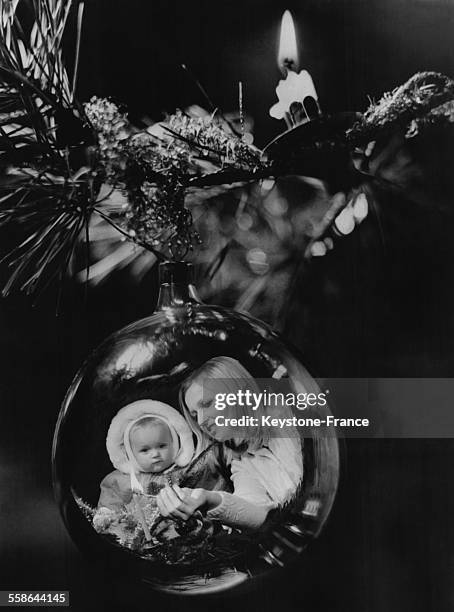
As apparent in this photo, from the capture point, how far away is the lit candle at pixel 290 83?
970 millimetres

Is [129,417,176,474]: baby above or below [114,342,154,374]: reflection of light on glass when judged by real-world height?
below

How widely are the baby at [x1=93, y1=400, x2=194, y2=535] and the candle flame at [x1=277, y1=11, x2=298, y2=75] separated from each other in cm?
57

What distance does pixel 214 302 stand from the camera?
0.97 m

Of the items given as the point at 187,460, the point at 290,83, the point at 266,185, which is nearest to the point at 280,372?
the point at 187,460

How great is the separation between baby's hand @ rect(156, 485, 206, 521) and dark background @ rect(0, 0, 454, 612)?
16 centimetres

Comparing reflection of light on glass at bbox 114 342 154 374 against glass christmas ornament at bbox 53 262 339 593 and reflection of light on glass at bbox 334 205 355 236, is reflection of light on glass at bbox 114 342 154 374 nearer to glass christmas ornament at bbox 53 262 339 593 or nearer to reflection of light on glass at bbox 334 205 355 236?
glass christmas ornament at bbox 53 262 339 593

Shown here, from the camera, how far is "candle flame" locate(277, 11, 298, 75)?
0.97 m

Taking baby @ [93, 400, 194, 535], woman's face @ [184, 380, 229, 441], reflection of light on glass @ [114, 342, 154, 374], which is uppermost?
reflection of light on glass @ [114, 342, 154, 374]

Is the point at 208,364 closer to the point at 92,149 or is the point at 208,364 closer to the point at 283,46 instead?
the point at 92,149

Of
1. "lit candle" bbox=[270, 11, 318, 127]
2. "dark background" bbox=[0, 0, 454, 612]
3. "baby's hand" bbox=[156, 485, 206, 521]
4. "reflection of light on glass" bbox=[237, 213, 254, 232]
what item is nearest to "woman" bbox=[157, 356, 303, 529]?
"baby's hand" bbox=[156, 485, 206, 521]

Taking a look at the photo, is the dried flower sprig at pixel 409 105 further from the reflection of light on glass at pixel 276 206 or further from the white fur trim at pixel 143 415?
the white fur trim at pixel 143 415

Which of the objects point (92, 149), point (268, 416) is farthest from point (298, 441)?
point (92, 149)

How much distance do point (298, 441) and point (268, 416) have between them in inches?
2.4

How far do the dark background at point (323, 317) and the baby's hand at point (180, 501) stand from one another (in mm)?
157
